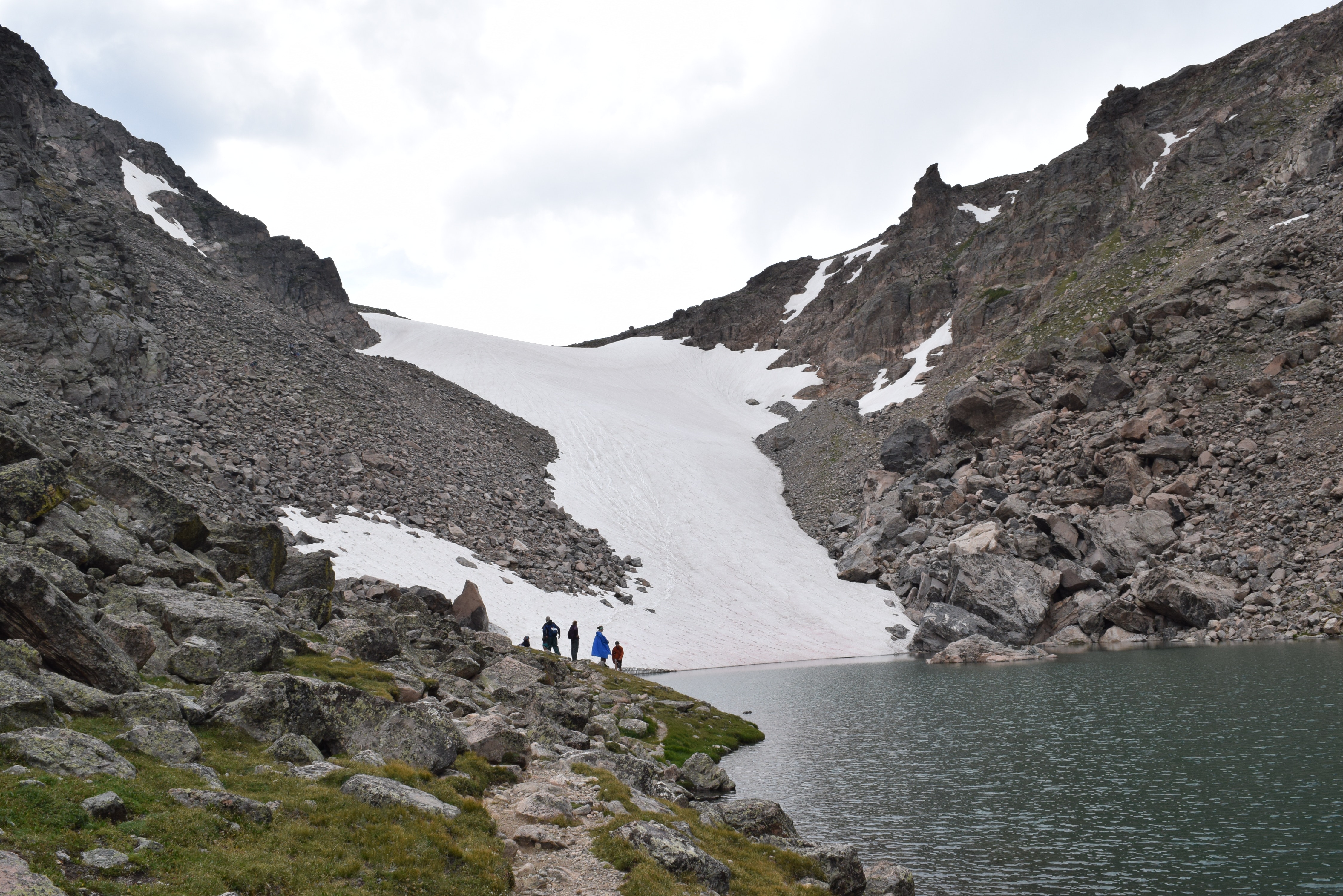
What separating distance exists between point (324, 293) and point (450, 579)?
296 ft

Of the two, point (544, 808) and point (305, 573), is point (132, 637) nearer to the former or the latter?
point (544, 808)

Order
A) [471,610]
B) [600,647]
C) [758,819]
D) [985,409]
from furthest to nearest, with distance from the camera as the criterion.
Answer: [985,409] → [600,647] → [471,610] → [758,819]

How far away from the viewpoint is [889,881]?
14633 millimetres

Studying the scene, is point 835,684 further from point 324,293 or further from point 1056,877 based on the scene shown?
point 324,293

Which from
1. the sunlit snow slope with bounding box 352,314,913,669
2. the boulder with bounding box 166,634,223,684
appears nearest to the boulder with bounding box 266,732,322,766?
the boulder with bounding box 166,634,223,684

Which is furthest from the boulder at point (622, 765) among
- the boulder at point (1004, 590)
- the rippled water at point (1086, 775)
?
the boulder at point (1004, 590)

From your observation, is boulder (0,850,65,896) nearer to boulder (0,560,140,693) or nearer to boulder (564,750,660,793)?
boulder (0,560,140,693)

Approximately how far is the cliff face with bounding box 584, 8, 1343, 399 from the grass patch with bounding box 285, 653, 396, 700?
8450 cm

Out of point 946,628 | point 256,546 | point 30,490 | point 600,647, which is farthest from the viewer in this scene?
point 946,628

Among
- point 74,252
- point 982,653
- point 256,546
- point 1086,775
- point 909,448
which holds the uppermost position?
point 74,252

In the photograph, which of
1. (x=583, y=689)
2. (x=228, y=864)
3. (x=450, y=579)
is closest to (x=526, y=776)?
(x=228, y=864)

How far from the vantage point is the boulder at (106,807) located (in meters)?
9.38

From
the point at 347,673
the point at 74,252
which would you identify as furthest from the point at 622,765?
the point at 74,252

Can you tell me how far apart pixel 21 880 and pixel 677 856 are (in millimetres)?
9185
